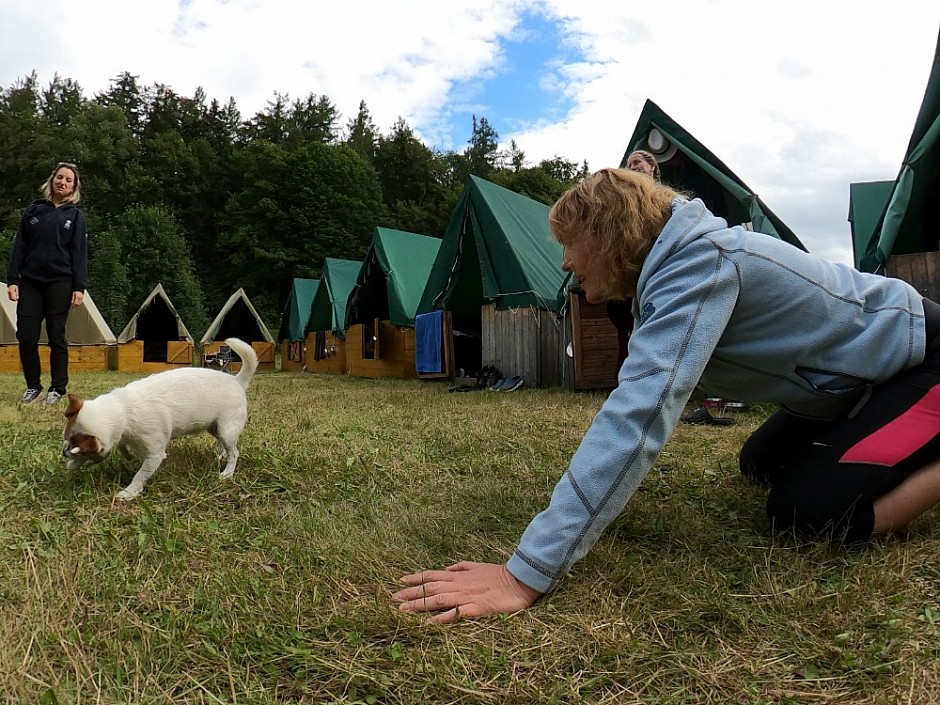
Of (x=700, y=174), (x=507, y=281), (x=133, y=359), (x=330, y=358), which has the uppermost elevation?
(x=700, y=174)

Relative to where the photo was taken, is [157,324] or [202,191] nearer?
[157,324]

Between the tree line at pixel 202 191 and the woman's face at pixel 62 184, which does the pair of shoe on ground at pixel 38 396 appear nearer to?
the woman's face at pixel 62 184

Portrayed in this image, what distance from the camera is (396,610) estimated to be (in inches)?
50.5

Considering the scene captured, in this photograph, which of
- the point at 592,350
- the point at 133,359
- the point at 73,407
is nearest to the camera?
the point at 73,407

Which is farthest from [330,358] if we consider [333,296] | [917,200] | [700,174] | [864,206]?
[917,200]

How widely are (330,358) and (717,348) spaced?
1547 centimetres

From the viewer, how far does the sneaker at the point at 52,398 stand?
4731 millimetres

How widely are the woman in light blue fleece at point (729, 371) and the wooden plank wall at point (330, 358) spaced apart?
41.7 ft

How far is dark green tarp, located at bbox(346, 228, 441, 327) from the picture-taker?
1182 cm

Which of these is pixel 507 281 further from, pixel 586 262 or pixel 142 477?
pixel 586 262

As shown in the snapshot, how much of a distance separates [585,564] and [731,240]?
3.02 ft

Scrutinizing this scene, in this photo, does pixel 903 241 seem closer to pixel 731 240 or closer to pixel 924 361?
pixel 924 361

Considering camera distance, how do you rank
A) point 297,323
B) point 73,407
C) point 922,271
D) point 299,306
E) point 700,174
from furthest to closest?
point 297,323 < point 299,306 < point 700,174 < point 922,271 < point 73,407

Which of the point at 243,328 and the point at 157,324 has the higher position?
the point at 157,324
